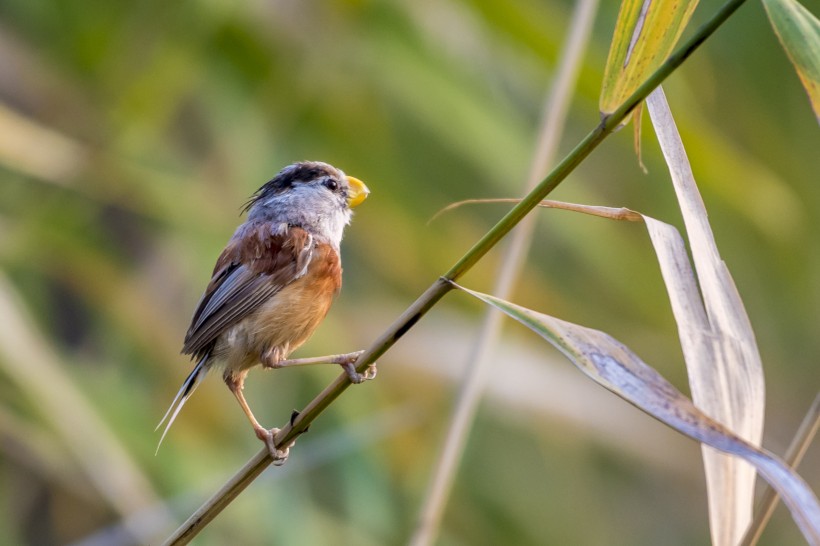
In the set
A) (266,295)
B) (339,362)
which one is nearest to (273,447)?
(339,362)

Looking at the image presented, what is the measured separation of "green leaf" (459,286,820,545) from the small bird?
1127 millimetres

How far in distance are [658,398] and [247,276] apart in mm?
1634

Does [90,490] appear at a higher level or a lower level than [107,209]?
lower

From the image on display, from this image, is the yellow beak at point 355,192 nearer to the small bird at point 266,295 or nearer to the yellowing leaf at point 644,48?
the small bird at point 266,295

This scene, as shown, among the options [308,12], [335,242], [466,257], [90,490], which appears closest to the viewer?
[466,257]

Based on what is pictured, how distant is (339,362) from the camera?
230cm

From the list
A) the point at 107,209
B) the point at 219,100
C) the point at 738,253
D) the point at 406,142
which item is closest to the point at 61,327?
the point at 107,209

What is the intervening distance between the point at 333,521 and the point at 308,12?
96.0 inches

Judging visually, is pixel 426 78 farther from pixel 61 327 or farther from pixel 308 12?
pixel 61 327

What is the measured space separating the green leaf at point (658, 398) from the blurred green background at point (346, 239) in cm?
199

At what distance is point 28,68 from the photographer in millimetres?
4707

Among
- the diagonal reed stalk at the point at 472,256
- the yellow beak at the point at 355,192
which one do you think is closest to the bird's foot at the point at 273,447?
the diagonal reed stalk at the point at 472,256

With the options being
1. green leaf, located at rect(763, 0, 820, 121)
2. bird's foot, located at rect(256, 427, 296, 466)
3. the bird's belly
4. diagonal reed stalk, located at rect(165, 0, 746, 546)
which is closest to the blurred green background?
the bird's belly

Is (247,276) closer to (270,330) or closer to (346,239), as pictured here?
(270,330)
